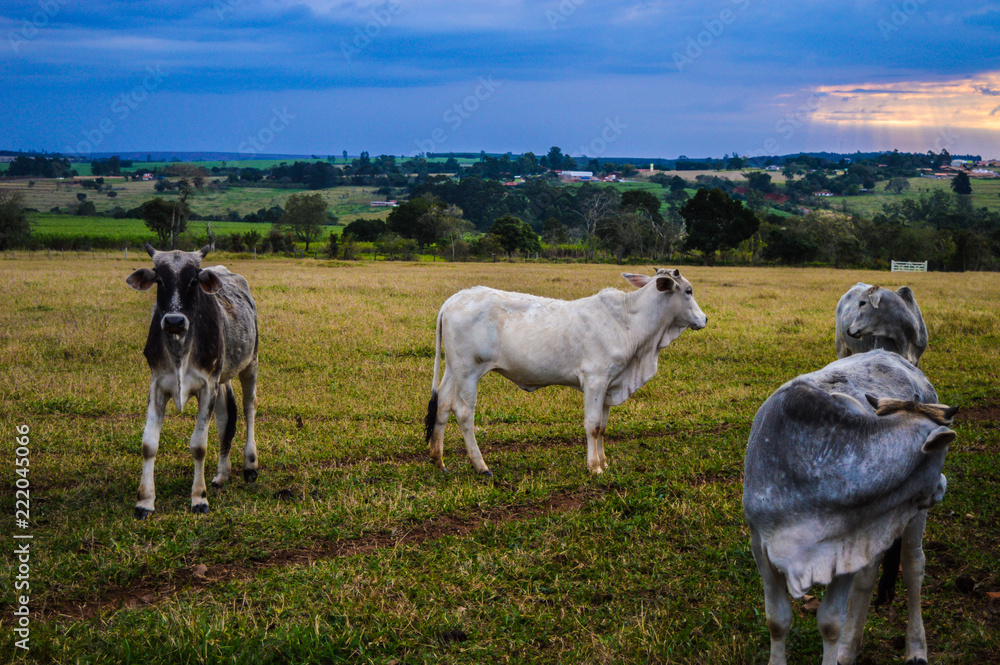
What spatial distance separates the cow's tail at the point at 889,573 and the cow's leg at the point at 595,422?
348 centimetres

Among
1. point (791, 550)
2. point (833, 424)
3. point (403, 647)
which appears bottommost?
point (403, 647)

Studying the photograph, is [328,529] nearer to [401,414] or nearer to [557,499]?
[557,499]

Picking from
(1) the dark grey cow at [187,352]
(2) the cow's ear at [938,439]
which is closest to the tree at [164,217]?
(1) the dark grey cow at [187,352]

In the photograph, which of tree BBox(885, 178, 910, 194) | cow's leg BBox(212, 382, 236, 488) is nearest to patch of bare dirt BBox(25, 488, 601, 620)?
cow's leg BBox(212, 382, 236, 488)

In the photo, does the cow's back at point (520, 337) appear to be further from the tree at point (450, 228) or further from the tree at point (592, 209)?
the tree at point (592, 209)

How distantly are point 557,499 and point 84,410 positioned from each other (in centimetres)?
702

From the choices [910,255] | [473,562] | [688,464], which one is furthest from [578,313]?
[910,255]

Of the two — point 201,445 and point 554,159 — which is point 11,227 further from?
point 554,159

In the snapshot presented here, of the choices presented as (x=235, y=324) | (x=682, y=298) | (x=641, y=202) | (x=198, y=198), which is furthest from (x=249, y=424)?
(x=198, y=198)

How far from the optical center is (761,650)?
4.73 meters

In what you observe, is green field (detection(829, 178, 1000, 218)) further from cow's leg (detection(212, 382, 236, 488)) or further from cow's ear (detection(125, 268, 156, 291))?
cow's ear (detection(125, 268, 156, 291))

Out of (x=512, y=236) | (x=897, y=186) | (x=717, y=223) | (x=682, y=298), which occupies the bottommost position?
(x=682, y=298)

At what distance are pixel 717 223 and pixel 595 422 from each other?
51861 millimetres

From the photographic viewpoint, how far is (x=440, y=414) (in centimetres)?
868
